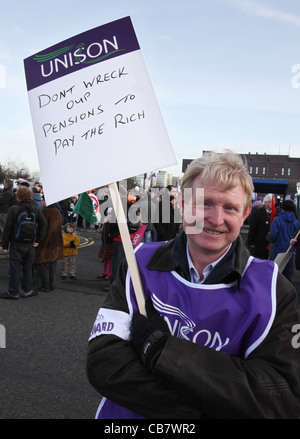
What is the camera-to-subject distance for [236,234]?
155 centimetres

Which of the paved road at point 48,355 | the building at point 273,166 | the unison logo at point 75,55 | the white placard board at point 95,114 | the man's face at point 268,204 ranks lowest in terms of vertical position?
the paved road at point 48,355

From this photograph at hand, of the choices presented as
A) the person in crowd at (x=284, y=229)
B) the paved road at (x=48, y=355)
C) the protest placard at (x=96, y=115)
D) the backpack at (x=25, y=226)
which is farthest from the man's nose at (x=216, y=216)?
the person in crowd at (x=284, y=229)

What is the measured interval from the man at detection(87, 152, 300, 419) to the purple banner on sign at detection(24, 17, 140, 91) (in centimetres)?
60

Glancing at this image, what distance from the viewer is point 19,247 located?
678cm

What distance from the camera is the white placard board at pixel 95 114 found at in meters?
1.69

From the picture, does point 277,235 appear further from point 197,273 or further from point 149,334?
point 149,334

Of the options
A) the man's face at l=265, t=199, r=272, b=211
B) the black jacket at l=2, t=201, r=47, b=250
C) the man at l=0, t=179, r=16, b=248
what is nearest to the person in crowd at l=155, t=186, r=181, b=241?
the man's face at l=265, t=199, r=272, b=211

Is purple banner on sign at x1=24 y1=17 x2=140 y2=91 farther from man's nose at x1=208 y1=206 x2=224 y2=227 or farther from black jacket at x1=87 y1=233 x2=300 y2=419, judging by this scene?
black jacket at x1=87 y1=233 x2=300 y2=419

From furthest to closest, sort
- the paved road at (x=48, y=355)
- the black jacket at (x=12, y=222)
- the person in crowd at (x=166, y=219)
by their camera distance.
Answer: the person in crowd at (x=166, y=219), the black jacket at (x=12, y=222), the paved road at (x=48, y=355)

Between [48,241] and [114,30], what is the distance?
6041mm

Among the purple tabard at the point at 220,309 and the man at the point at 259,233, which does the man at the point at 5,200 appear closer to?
the man at the point at 259,233

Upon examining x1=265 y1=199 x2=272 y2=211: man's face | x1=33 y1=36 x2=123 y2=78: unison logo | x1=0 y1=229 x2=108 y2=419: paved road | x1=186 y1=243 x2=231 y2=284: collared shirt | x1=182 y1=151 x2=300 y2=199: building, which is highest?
x1=182 y1=151 x2=300 y2=199: building

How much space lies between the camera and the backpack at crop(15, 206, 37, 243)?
6.70 meters

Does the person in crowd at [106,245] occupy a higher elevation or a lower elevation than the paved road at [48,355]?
higher
